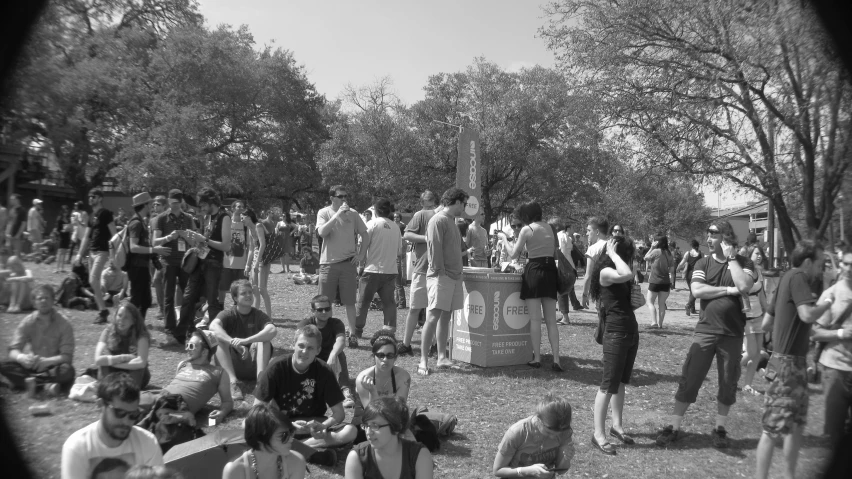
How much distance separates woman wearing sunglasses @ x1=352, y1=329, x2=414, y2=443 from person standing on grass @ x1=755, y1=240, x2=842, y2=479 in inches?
99.9

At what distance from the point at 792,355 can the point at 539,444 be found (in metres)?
1.92

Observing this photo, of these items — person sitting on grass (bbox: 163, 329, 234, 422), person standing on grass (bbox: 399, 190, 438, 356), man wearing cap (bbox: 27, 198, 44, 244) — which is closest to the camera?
man wearing cap (bbox: 27, 198, 44, 244)

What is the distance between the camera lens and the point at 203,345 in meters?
5.29

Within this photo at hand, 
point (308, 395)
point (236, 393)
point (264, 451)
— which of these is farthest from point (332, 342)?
point (264, 451)

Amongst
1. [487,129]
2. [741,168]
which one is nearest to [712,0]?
[741,168]

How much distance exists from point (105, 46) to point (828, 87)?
19.7 feet

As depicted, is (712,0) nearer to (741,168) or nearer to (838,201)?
(741,168)

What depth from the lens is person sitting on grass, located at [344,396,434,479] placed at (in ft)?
11.4

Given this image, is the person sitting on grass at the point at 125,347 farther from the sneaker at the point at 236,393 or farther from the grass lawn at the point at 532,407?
the sneaker at the point at 236,393

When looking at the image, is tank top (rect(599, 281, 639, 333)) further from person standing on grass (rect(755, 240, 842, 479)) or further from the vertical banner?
the vertical banner

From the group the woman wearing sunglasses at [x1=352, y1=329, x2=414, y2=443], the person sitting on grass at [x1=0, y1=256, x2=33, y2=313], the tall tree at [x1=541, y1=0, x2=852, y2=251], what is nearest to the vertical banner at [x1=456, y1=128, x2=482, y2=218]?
the tall tree at [x1=541, y1=0, x2=852, y2=251]

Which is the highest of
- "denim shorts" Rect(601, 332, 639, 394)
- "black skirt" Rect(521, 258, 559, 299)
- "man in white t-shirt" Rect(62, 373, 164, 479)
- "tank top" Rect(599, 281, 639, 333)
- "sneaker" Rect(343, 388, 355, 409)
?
"black skirt" Rect(521, 258, 559, 299)

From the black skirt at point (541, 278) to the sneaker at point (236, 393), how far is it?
3.31m

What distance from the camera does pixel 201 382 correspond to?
16.8 ft
